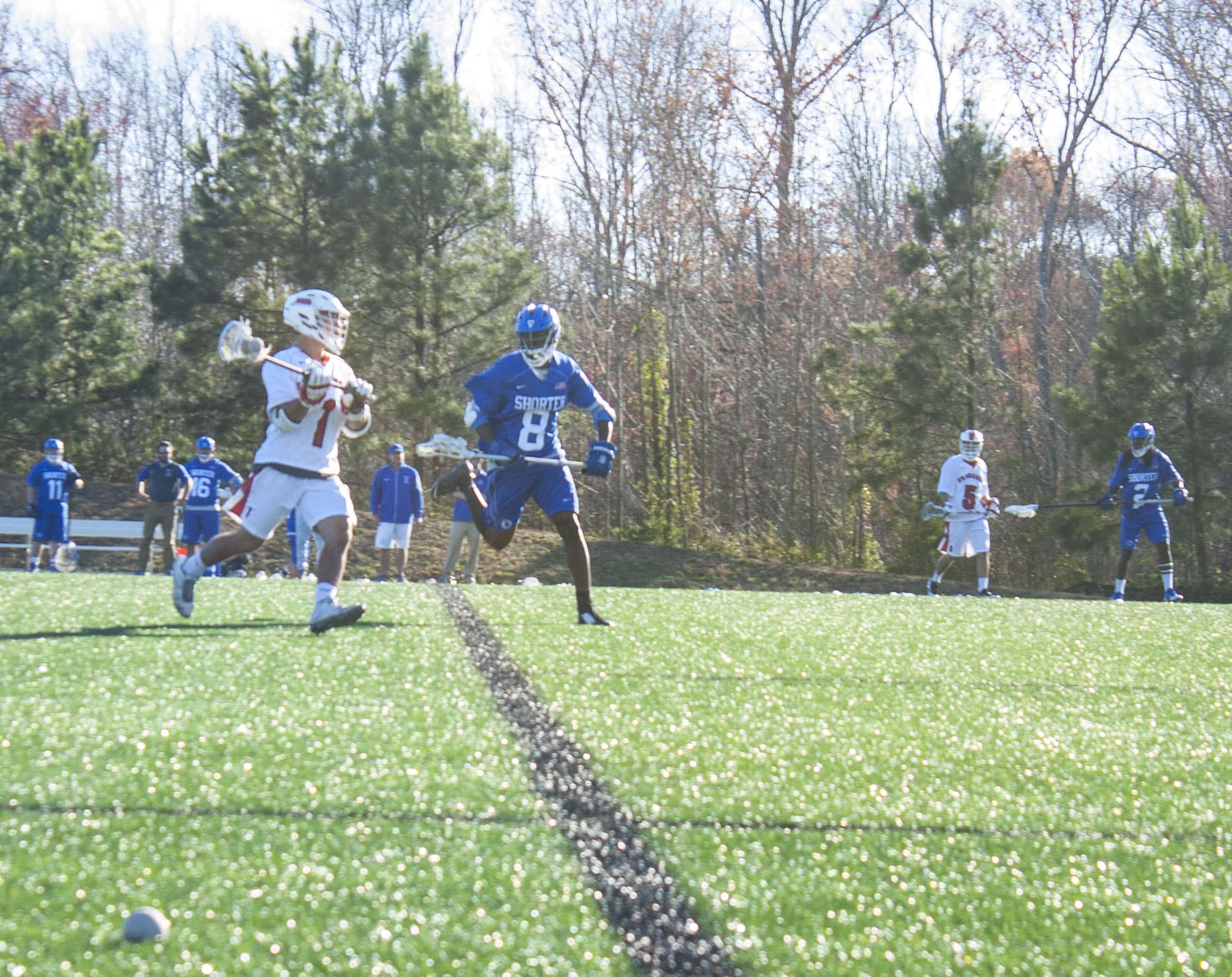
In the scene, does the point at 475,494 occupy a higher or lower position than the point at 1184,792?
higher

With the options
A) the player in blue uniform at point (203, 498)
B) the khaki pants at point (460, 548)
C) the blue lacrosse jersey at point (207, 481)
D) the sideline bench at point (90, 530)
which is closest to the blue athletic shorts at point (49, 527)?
the player in blue uniform at point (203, 498)

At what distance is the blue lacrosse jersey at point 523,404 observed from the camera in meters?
7.70

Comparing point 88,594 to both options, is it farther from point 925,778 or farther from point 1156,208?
point 1156,208

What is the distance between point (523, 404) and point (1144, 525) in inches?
437

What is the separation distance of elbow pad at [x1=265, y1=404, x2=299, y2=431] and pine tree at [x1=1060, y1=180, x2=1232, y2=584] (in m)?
17.7

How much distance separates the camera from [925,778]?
3.98 meters

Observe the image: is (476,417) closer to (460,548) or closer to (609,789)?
(609,789)

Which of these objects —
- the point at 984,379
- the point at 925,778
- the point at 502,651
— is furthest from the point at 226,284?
the point at 925,778

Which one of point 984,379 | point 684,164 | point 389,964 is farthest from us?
point 684,164

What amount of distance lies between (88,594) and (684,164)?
22.8m

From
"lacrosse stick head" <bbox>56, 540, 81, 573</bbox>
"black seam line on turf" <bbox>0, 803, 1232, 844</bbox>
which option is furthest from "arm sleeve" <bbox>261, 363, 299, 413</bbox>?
"lacrosse stick head" <bbox>56, 540, 81, 573</bbox>

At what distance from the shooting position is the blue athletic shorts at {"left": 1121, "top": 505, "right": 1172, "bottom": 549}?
15953 millimetres

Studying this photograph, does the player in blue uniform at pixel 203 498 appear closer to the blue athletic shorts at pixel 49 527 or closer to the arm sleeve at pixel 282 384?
the blue athletic shorts at pixel 49 527

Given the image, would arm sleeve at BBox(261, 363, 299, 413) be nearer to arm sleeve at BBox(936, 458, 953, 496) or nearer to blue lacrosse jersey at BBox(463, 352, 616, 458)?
blue lacrosse jersey at BBox(463, 352, 616, 458)
